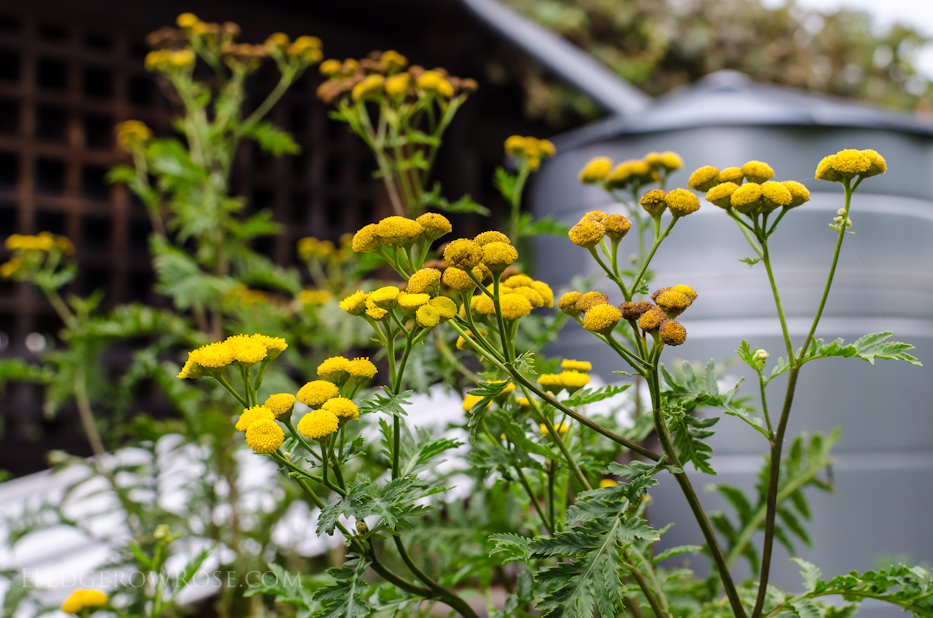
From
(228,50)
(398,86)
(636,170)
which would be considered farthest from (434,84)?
(228,50)

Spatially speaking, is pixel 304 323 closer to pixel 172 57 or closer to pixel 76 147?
pixel 172 57

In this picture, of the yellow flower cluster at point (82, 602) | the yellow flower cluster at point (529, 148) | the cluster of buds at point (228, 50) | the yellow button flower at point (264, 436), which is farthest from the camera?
the cluster of buds at point (228, 50)

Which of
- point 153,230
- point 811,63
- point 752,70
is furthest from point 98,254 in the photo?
point 811,63

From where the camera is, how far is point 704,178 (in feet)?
2.15

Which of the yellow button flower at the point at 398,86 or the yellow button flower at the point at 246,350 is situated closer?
the yellow button flower at the point at 246,350

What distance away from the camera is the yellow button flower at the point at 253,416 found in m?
0.54

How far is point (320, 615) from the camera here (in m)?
0.56

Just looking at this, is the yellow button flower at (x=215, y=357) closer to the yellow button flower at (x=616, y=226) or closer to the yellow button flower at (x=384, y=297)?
the yellow button flower at (x=384, y=297)

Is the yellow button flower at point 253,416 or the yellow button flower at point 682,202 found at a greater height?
the yellow button flower at point 682,202

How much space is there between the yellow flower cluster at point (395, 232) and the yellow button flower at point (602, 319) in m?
0.15

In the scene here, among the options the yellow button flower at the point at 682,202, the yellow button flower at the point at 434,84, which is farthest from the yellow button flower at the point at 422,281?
the yellow button flower at the point at 434,84

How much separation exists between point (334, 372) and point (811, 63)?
6.57 meters

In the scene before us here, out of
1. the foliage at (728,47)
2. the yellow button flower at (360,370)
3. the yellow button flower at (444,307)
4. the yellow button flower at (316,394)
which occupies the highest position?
the foliage at (728,47)

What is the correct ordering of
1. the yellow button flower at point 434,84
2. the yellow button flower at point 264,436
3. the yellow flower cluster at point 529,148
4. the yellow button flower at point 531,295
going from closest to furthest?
the yellow button flower at point 264,436, the yellow button flower at point 531,295, the yellow button flower at point 434,84, the yellow flower cluster at point 529,148
